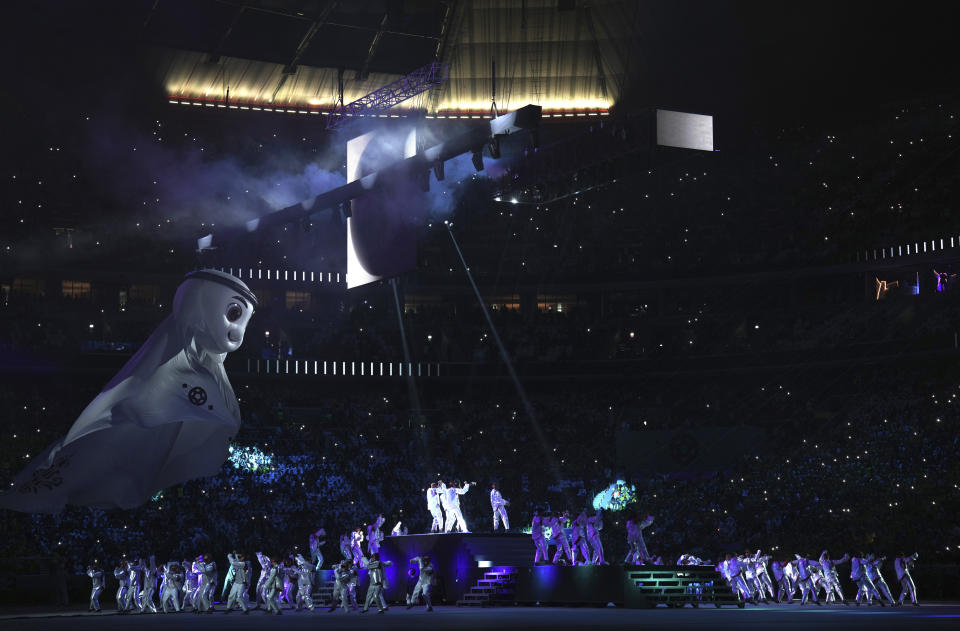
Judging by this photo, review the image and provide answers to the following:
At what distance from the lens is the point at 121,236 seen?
49.4 metres

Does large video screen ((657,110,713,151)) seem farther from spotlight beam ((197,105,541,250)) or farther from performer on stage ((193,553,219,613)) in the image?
performer on stage ((193,553,219,613))

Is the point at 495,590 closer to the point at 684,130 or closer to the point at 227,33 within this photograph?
the point at 684,130

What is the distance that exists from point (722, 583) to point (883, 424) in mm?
14988

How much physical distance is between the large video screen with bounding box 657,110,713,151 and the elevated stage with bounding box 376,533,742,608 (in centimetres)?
1170

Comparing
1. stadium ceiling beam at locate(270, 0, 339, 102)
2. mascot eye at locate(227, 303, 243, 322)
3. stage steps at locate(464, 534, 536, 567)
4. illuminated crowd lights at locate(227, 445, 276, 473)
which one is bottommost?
stage steps at locate(464, 534, 536, 567)

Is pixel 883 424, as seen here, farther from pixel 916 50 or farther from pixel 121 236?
pixel 121 236

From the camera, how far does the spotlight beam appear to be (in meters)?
18.5

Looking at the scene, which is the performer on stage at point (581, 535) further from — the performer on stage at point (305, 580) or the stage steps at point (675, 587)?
the performer on stage at point (305, 580)

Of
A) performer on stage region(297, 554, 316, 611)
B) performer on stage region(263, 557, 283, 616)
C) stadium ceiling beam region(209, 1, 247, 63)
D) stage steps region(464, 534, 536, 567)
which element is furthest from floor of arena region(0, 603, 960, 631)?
stadium ceiling beam region(209, 1, 247, 63)

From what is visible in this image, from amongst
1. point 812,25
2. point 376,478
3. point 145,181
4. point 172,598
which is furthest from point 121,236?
point 812,25

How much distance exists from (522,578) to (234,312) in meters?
15.5

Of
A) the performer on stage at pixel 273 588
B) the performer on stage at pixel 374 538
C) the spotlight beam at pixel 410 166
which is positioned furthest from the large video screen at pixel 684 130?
the performer on stage at pixel 374 538

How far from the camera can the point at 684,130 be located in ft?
67.0

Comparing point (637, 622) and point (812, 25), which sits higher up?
point (812, 25)
